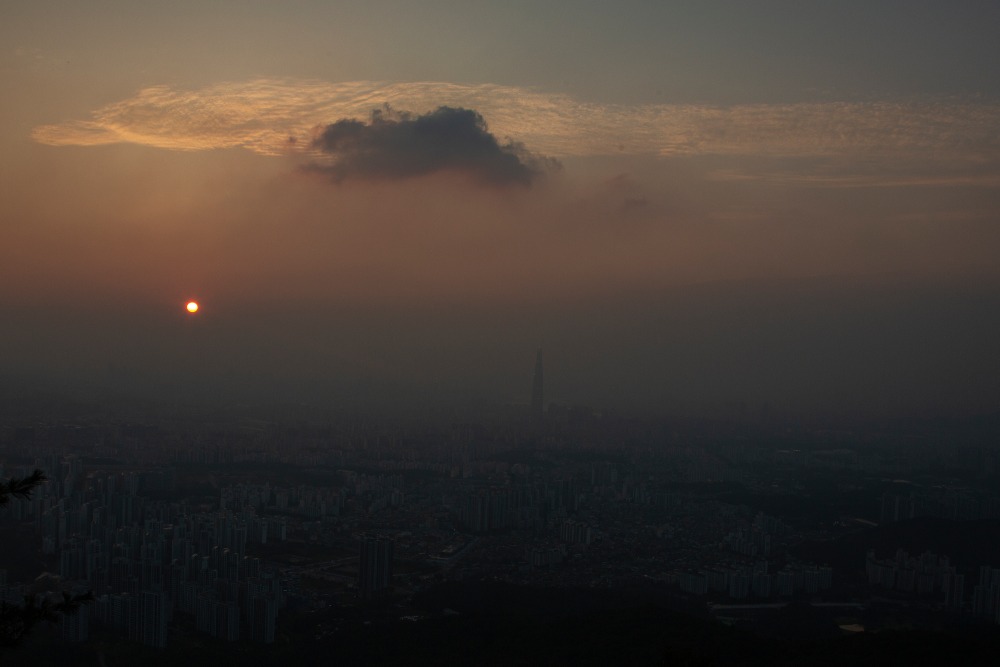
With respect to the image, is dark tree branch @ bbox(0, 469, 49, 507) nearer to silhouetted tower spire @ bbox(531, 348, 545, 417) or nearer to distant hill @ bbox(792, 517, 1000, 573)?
distant hill @ bbox(792, 517, 1000, 573)

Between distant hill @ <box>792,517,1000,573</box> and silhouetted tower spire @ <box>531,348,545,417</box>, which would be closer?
distant hill @ <box>792,517,1000,573</box>

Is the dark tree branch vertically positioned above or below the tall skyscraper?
above

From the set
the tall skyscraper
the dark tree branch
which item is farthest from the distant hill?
the dark tree branch

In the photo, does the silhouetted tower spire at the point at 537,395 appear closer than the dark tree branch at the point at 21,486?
No

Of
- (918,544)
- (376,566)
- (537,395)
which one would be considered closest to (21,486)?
(376,566)

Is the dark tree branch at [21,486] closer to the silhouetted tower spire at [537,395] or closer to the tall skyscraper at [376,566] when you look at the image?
the tall skyscraper at [376,566]

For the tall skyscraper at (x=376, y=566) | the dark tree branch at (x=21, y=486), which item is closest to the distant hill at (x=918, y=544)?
the tall skyscraper at (x=376, y=566)

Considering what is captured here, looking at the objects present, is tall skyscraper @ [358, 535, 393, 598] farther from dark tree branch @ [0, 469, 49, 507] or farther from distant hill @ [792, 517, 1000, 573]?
dark tree branch @ [0, 469, 49, 507]

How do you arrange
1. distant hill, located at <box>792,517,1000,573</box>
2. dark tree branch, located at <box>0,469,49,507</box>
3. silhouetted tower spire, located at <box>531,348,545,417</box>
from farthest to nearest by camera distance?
1. silhouetted tower spire, located at <box>531,348,545,417</box>
2. distant hill, located at <box>792,517,1000,573</box>
3. dark tree branch, located at <box>0,469,49,507</box>

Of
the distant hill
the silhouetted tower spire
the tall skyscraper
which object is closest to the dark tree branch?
the tall skyscraper

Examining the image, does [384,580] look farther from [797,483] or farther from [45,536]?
[797,483]

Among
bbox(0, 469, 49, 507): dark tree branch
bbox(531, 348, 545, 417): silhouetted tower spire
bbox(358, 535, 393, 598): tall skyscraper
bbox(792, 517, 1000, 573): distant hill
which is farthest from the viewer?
bbox(531, 348, 545, 417): silhouetted tower spire

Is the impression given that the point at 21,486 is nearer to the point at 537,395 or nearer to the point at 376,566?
the point at 376,566
